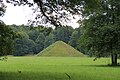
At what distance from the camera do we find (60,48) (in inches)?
5527

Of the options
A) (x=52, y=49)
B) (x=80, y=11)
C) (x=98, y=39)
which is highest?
(x=80, y=11)

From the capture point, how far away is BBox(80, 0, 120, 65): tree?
54.1 m

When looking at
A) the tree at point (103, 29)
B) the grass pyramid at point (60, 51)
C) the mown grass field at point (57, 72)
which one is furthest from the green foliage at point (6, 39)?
the grass pyramid at point (60, 51)

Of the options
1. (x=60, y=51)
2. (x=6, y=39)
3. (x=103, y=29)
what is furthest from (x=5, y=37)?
(x=60, y=51)

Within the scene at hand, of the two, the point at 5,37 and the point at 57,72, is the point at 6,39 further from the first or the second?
the point at 57,72

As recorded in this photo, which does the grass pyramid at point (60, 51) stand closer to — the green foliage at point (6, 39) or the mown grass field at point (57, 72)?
the mown grass field at point (57, 72)

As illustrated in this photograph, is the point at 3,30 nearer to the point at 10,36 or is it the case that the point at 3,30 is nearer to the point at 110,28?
the point at 10,36

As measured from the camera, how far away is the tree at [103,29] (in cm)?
5412

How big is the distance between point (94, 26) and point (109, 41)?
3413 mm

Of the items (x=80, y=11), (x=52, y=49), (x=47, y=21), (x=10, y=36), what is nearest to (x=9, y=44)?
(x=10, y=36)

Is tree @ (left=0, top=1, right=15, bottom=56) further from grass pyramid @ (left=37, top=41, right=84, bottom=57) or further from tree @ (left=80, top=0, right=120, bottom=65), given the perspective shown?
grass pyramid @ (left=37, top=41, right=84, bottom=57)

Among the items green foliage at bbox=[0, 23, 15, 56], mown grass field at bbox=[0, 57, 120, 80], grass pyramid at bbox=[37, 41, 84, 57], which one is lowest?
grass pyramid at bbox=[37, 41, 84, 57]

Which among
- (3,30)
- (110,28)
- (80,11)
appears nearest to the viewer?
(80,11)

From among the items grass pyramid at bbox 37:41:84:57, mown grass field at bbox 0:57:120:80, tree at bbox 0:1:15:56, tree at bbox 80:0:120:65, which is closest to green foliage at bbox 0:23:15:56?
tree at bbox 0:1:15:56
